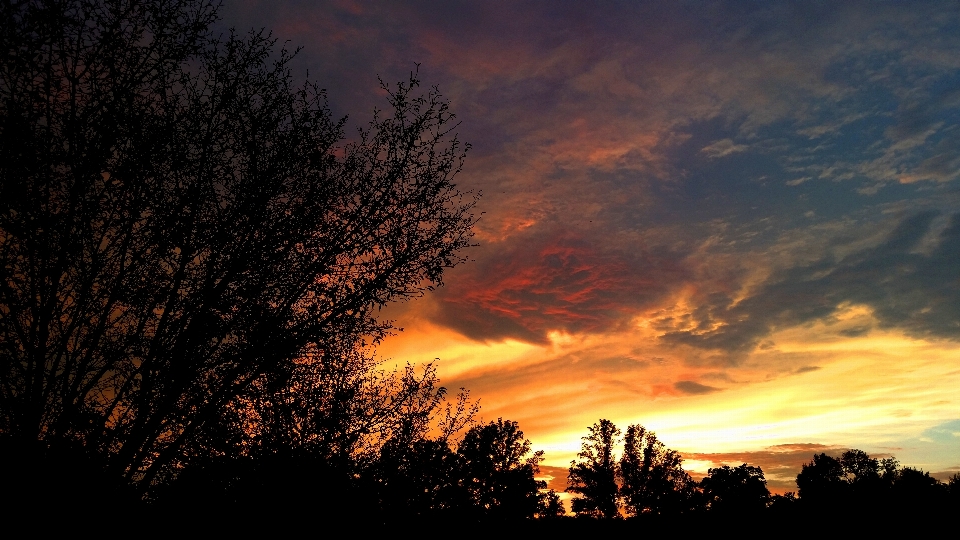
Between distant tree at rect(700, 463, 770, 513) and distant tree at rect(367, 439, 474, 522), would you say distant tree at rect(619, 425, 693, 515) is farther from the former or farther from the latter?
distant tree at rect(367, 439, 474, 522)

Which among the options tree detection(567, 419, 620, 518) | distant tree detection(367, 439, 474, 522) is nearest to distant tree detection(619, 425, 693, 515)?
tree detection(567, 419, 620, 518)

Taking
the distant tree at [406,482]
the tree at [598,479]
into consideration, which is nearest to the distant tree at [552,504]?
the tree at [598,479]

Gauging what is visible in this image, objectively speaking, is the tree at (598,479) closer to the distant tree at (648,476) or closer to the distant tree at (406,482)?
the distant tree at (648,476)

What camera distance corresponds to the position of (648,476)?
8169cm

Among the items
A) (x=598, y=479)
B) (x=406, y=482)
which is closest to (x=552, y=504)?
(x=598, y=479)

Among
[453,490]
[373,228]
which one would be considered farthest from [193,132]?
[453,490]

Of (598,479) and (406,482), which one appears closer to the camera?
(406,482)

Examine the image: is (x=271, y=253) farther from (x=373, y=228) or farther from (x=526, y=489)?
(x=526, y=489)

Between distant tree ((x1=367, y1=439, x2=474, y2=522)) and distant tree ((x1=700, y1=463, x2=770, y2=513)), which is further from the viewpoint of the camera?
distant tree ((x1=700, y1=463, x2=770, y2=513))

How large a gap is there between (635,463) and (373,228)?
→ 80982mm

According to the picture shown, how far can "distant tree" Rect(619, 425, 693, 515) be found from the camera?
80.3 m

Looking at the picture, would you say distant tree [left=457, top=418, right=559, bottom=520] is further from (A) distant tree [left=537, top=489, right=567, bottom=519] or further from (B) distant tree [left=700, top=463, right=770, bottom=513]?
(B) distant tree [left=700, top=463, right=770, bottom=513]

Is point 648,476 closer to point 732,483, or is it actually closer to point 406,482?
point 732,483

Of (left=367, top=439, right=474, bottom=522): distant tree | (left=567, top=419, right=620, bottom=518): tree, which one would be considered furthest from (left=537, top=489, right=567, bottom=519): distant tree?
(left=367, top=439, right=474, bottom=522): distant tree
